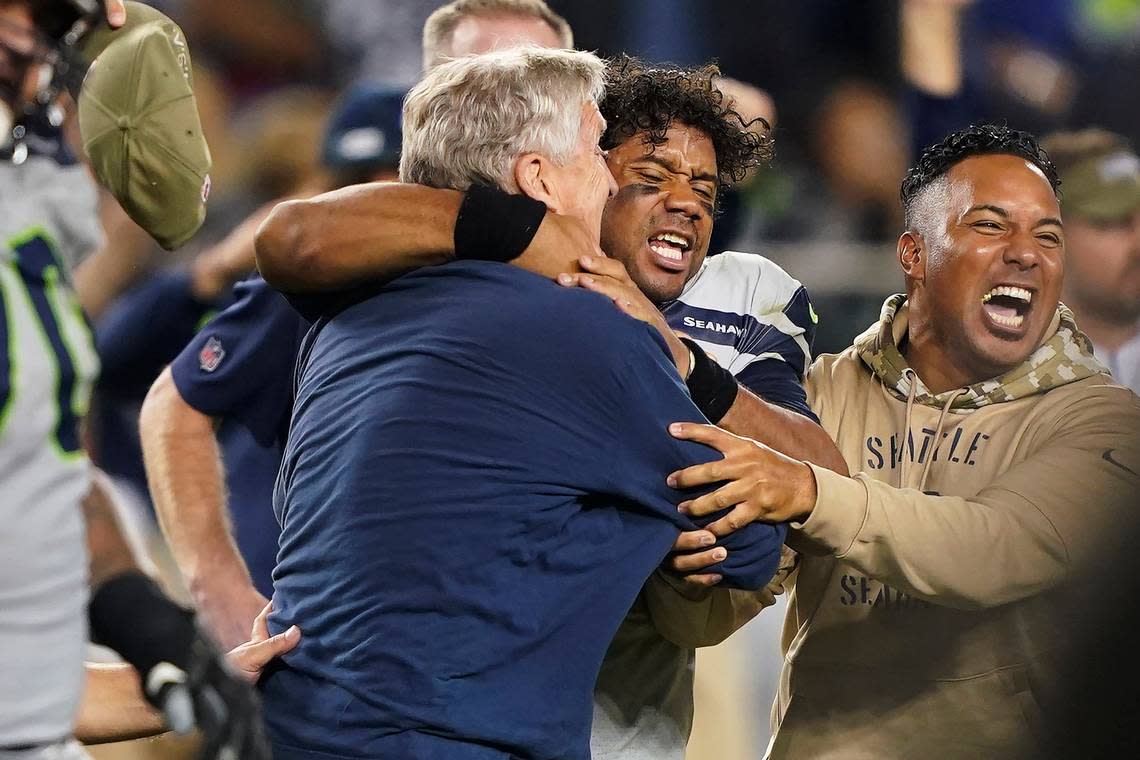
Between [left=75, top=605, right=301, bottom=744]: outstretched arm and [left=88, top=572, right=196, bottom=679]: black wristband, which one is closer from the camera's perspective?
[left=88, top=572, right=196, bottom=679]: black wristband

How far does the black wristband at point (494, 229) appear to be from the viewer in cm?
164

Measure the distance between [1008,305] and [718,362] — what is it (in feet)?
1.59

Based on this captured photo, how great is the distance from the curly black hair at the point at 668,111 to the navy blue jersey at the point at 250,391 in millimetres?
582

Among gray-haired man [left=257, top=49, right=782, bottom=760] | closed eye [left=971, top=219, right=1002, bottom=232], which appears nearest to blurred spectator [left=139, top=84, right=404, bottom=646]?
gray-haired man [left=257, top=49, right=782, bottom=760]

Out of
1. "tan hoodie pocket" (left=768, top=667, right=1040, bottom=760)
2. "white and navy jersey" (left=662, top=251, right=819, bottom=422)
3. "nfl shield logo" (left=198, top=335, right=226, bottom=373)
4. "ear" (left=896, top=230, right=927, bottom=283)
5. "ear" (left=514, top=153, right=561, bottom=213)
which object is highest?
"ear" (left=514, top=153, right=561, bottom=213)

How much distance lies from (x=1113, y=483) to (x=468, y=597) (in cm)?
98

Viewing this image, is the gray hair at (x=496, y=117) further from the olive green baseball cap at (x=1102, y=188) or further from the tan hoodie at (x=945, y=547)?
the olive green baseball cap at (x=1102, y=188)

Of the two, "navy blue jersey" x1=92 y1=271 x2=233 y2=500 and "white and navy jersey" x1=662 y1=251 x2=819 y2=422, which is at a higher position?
"white and navy jersey" x1=662 y1=251 x2=819 y2=422

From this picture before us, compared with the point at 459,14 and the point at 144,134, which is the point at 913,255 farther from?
the point at 144,134

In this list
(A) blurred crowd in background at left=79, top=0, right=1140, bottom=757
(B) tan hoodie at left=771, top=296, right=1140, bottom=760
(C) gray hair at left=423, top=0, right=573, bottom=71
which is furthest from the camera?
(A) blurred crowd in background at left=79, top=0, right=1140, bottom=757

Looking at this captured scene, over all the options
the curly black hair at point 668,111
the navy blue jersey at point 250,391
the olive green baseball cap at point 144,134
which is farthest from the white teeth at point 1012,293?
the olive green baseball cap at point 144,134

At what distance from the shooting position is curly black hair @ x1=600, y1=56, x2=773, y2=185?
2.16 meters

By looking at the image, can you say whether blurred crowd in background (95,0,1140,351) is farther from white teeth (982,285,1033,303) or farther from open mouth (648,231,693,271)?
open mouth (648,231,693,271)

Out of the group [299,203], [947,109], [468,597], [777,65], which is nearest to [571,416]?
[468,597]
